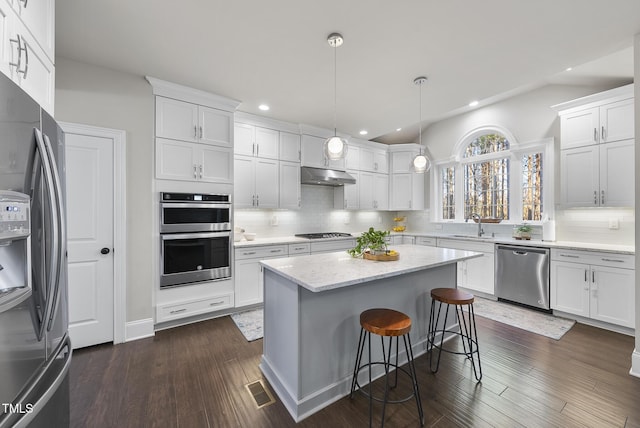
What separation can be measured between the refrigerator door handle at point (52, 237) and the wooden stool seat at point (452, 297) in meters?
2.48

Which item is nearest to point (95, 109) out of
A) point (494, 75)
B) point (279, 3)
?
point (279, 3)

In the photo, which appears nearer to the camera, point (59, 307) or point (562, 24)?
point (59, 307)

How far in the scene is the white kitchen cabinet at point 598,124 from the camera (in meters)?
3.06

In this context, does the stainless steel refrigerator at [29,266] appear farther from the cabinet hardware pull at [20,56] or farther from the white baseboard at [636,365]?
the white baseboard at [636,365]

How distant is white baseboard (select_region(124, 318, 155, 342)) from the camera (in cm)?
280

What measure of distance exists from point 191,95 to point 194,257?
1950 mm

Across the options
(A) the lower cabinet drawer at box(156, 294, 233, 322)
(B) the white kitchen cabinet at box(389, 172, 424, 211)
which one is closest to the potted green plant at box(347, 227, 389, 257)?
(A) the lower cabinet drawer at box(156, 294, 233, 322)

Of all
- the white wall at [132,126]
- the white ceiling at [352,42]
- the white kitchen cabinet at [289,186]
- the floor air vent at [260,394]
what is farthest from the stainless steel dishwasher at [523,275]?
the white wall at [132,126]

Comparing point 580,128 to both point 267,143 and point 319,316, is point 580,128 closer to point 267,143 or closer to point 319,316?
point 319,316

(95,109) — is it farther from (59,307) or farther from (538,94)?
(538,94)

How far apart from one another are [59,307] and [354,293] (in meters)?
1.74

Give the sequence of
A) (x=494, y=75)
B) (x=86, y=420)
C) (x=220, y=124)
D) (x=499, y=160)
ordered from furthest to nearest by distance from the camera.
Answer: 1. (x=499, y=160)
2. (x=220, y=124)
3. (x=494, y=75)
4. (x=86, y=420)

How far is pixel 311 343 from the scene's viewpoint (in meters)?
1.86

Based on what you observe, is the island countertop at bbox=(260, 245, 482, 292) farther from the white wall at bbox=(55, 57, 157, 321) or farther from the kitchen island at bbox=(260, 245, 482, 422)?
the white wall at bbox=(55, 57, 157, 321)
